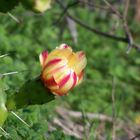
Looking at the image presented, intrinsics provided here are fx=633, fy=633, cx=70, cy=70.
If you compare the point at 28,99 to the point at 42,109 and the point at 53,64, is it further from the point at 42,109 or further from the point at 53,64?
the point at 42,109

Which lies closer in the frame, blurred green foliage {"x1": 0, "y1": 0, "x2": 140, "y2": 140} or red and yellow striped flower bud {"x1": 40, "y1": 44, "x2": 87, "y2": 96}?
red and yellow striped flower bud {"x1": 40, "y1": 44, "x2": 87, "y2": 96}

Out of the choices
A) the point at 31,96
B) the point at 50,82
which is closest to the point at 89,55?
the point at 31,96

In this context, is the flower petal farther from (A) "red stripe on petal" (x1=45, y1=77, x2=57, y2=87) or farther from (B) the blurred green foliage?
(B) the blurred green foliage

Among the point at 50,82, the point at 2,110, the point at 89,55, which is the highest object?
the point at 50,82

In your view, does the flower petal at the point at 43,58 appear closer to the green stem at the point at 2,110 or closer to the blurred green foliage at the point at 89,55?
the green stem at the point at 2,110

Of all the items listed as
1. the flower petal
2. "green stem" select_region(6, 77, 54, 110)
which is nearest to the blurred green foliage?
"green stem" select_region(6, 77, 54, 110)

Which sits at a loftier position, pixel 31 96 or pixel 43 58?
pixel 43 58

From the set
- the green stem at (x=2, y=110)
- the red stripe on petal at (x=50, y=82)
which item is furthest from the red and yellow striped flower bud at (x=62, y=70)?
the green stem at (x=2, y=110)

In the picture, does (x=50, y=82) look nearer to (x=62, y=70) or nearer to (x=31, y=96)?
(x=62, y=70)

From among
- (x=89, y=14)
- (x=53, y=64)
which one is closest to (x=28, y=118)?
(x=53, y=64)
